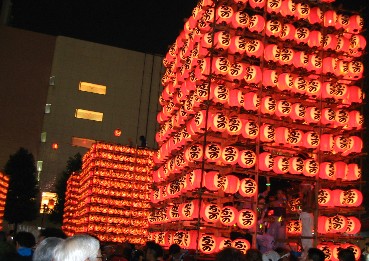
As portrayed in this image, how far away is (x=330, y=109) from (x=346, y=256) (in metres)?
8.98

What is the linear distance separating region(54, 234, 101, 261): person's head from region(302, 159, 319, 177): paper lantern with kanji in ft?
37.4

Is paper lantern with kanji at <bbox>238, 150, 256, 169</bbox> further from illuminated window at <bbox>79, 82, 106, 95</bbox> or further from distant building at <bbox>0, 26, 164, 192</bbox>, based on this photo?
illuminated window at <bbox>79, 82, 106, 95</bbox>

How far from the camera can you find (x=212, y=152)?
46.8ft

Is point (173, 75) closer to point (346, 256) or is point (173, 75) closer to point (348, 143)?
point (348, 143)

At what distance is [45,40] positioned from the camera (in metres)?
51.7

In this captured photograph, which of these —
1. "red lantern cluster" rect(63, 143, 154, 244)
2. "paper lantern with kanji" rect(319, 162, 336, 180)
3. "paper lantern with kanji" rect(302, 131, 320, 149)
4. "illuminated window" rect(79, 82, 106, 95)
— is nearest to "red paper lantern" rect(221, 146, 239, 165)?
"paper lantern with kanji" rect(302, 131, 320, 149)

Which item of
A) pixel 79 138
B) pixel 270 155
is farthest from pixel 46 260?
pixel 79 138

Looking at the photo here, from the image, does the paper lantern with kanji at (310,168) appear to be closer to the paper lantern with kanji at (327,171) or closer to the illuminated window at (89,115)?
the paper lantern with kanji at (327,171)

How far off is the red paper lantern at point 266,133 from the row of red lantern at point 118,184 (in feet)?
67.1

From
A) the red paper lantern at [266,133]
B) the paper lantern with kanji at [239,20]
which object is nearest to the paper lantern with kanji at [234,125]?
the red paper lantern at [266,133]

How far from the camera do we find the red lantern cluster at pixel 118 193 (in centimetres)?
3378

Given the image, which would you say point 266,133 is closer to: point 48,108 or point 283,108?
point 283,108

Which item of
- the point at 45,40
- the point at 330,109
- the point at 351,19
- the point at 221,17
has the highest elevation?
the point at 45,40

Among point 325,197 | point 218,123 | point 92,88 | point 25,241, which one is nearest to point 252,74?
point 218,123
